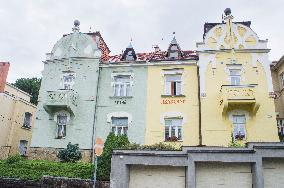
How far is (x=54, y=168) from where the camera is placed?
63.3 ft

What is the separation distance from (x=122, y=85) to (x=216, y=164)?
11205 mm

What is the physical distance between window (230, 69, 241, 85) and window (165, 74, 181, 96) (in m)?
3.80

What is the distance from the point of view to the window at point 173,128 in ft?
75.5

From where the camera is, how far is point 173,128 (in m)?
23.2

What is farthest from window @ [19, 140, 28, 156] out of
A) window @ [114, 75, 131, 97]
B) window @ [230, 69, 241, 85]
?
window @ [230, 69, 241, 85]

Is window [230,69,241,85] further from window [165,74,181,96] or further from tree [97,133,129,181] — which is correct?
tree [97,133,129,181]

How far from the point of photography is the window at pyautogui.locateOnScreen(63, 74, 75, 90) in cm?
2537

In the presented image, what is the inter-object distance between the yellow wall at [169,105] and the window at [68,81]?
593cm

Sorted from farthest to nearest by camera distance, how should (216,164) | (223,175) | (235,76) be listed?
(235,76), (216,164), (223,175)

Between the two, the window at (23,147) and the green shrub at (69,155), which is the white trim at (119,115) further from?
the window at (23,147)

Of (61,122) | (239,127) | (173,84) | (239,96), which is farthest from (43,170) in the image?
(239,96)

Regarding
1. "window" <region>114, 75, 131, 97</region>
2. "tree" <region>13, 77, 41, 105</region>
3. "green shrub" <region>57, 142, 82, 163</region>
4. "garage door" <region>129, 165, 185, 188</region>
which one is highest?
"tree" <region>13, 77, 41, 105</region>

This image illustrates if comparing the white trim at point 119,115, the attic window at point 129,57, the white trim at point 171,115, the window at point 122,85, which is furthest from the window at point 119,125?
the attic window at point 129,57

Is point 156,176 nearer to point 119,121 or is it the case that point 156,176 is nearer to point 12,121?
point 119,121
